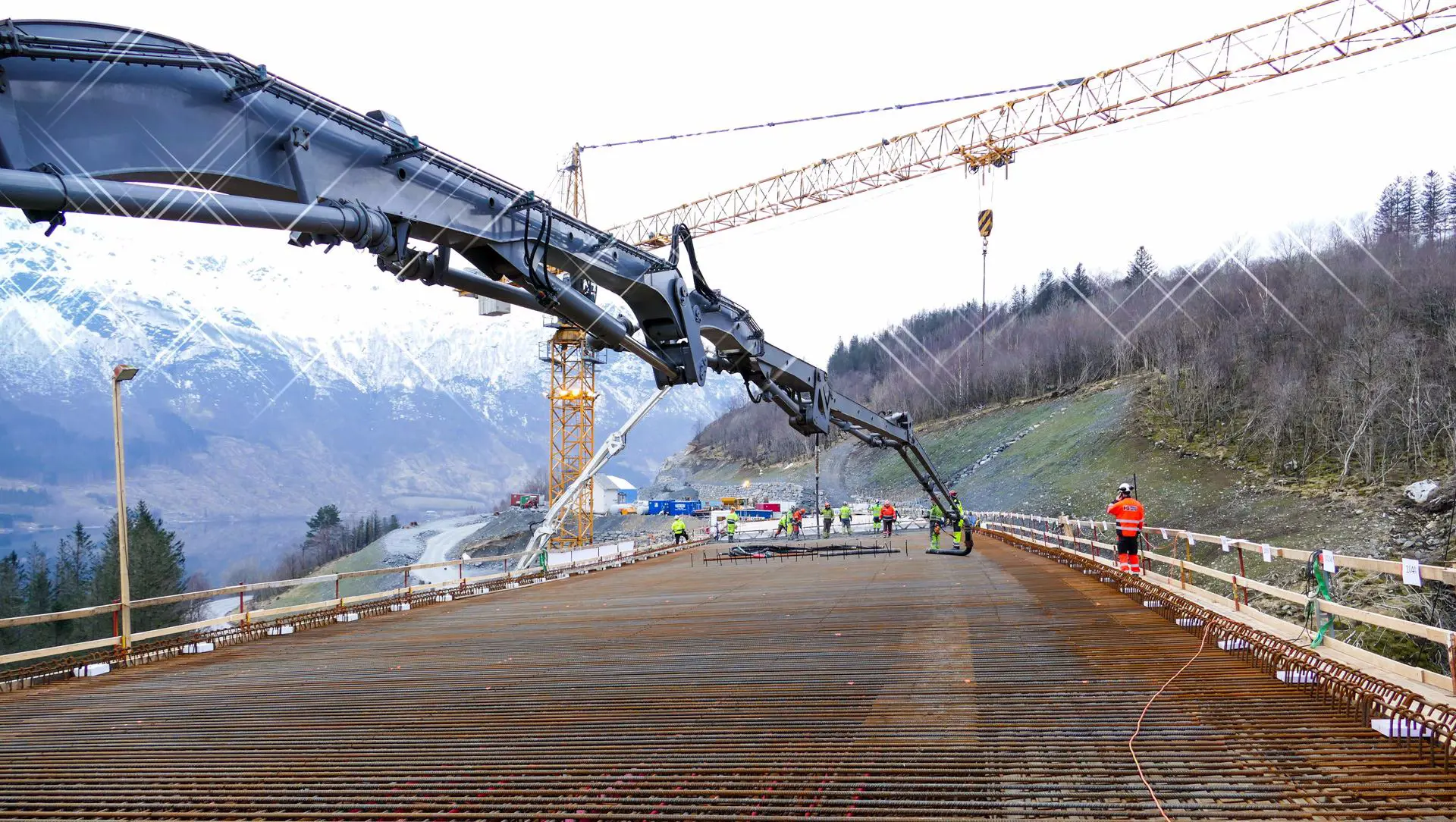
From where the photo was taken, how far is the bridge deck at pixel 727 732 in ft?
13.8

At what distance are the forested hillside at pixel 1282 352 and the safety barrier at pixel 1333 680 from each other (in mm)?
34428

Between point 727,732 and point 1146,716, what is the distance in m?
2.68

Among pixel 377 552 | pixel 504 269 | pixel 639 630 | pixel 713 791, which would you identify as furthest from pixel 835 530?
pixel 377 552

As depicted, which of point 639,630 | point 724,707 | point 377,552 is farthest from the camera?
point 377,552

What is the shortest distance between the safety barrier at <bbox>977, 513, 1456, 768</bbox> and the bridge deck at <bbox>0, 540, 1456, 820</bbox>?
140 millimetres

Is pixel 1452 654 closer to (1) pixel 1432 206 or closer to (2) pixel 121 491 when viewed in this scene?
(2) pixel 121 491

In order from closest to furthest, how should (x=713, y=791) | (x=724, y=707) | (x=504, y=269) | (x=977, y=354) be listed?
(x=713, y=791) < (x=724, y=707) < (x=504, y=269) < (x=977, y=354)

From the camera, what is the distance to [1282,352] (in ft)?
175

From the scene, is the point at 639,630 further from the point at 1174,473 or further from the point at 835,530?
the point at 1174,473

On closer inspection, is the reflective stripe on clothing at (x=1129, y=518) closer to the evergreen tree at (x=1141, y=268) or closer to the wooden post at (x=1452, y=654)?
the wooden post at (x=1452, y=654)

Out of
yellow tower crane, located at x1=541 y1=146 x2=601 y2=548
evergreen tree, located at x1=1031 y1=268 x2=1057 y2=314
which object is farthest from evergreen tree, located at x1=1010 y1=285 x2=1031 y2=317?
yellow tower crane, located at x1=541 y1=146 x2=601 y2=548

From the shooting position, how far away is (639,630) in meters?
10.2

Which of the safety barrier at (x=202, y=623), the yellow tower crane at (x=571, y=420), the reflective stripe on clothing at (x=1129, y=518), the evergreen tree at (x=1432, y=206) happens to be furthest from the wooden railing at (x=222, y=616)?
the evergreen tree at (x=1432, y=206)

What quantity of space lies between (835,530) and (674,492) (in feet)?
133
